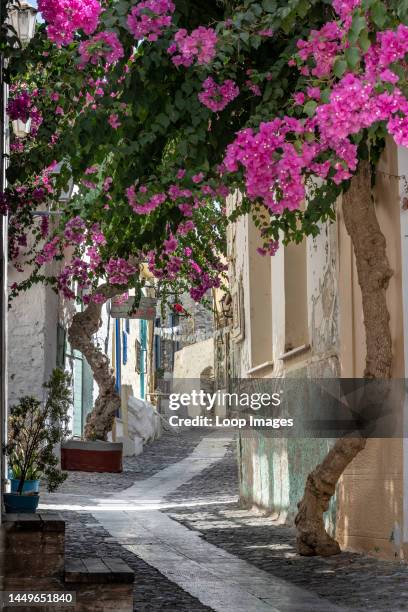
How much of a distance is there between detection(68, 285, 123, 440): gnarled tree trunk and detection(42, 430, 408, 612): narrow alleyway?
1.98 m

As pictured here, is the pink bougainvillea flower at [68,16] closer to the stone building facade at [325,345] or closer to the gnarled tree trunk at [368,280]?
the gnarled tree trunk at [368,280]

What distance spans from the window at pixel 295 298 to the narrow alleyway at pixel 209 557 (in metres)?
1.95

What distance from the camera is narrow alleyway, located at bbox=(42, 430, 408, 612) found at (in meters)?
6.37

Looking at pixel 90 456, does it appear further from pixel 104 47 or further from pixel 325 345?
pixel 104 47

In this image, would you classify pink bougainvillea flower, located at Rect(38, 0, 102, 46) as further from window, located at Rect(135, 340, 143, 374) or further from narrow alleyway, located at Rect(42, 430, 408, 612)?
window, located at Rect(135, 340, 143, 374)

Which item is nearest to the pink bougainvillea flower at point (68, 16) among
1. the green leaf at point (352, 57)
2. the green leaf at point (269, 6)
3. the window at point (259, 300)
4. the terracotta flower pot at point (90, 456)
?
the green leaf at point (269, 6)

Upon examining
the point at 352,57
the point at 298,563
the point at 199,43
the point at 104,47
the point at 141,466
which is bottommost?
the point at 298,563

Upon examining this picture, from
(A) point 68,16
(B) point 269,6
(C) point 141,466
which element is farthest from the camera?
(C) point 141,466

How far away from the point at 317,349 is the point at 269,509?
9.82 feet

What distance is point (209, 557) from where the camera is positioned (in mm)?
8477

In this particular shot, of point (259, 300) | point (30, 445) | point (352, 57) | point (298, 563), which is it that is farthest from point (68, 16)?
point (259, 300)

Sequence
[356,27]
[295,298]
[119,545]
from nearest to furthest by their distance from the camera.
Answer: [356,27]
[119,545]
[295,298]

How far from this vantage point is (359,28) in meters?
4.44

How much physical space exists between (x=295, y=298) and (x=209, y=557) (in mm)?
4230
